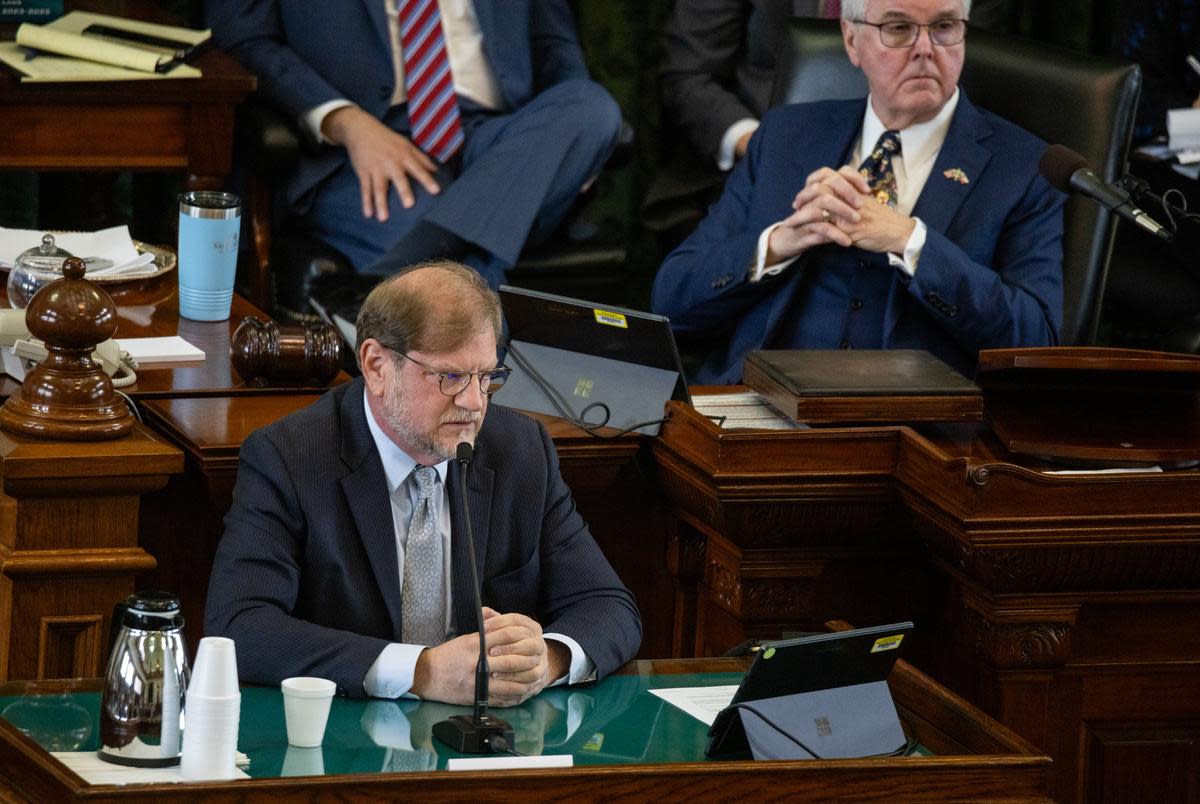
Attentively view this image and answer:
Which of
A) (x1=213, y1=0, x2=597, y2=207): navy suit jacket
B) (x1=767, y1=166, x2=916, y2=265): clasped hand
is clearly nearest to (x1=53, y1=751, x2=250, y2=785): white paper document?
(x1=767, y1=166, x2=916, y2=265): clasped hand

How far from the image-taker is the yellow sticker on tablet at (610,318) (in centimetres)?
307

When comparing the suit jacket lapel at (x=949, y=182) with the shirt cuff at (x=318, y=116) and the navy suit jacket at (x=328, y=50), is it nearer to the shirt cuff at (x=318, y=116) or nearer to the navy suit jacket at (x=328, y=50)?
the navy suit jacket at (x=328, y=50)

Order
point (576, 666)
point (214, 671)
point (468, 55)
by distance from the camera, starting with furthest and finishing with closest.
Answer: point (468, 55), point (576, 666), point (214, 671)

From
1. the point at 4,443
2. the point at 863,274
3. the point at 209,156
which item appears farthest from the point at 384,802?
the point at 209,156

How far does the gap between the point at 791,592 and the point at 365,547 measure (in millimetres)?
790

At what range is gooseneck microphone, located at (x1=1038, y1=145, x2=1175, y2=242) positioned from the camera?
277 centimetres

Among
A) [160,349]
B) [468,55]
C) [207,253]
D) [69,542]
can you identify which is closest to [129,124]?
[468,55]

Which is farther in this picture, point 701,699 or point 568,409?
point 568,409

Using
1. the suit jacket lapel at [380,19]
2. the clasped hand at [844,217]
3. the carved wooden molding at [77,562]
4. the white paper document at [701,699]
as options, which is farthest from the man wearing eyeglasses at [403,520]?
the suit jacket lapel at [380,19]

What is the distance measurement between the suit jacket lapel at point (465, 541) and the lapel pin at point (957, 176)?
141 cm

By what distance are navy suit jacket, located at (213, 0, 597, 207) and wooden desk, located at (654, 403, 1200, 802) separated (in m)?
1.79

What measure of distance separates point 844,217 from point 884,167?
0.97 feet

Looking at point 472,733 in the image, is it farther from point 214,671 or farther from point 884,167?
point 884,167

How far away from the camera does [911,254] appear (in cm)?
352
